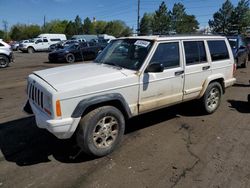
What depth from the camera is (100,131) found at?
13.4ft

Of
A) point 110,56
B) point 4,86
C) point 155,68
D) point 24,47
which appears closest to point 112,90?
point 155,68

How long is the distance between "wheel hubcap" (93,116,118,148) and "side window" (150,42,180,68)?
1.32 metres

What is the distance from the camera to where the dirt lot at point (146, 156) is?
3.57 m

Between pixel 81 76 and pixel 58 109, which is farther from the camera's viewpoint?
pixel 81 76

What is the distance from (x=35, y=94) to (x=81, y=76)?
2.59ft

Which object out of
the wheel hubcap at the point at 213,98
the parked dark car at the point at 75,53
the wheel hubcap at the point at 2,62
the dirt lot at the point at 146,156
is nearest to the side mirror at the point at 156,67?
the dirt lot at the point at 146,156

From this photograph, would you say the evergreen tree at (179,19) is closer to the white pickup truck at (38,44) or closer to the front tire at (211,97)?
the white pickup truck at (38,44)

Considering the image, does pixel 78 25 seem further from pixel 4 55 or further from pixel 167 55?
pixel 167 55

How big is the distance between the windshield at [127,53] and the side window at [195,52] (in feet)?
3.23

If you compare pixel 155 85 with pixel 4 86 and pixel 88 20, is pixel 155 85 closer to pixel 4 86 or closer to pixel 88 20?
pixel 4 86

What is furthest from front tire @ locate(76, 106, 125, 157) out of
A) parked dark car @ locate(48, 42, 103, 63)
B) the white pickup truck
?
the white pickup truck

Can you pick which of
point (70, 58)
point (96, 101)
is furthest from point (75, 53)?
point (96, 101)

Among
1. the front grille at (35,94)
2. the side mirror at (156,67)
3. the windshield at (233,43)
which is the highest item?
the windshield at (233,43)

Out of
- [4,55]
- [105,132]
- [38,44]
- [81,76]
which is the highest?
[38,44]
